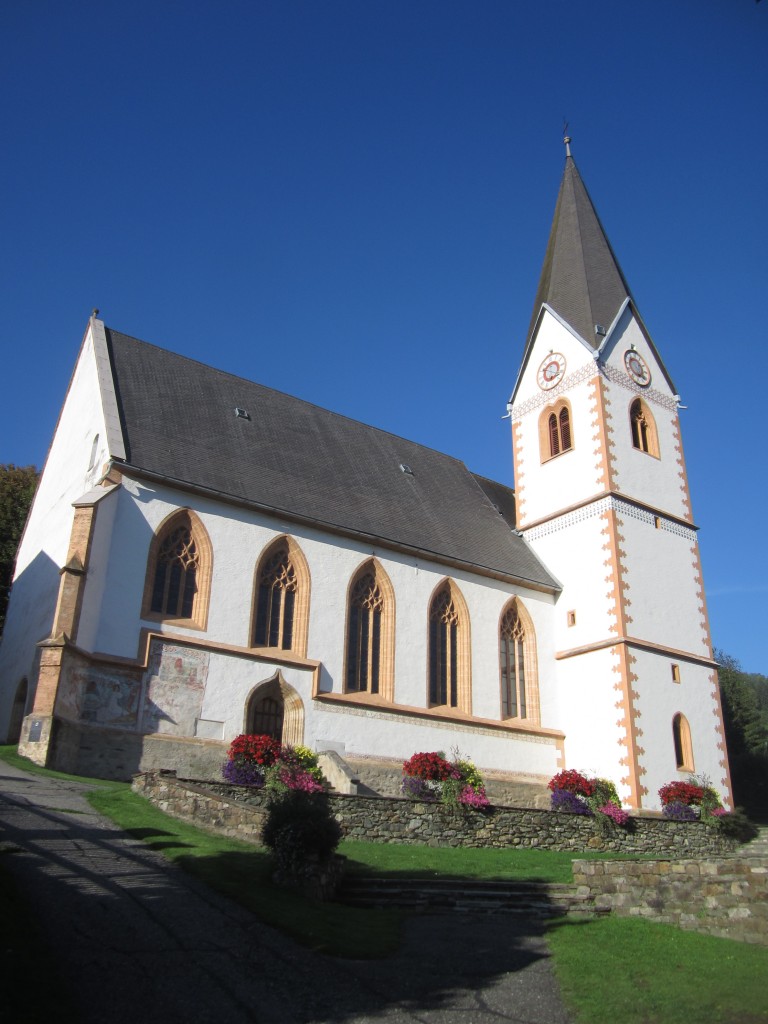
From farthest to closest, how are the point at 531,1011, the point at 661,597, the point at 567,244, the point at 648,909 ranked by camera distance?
the point at 567,244, the point at 661,597, the point at 648,909, the point at 531,1011

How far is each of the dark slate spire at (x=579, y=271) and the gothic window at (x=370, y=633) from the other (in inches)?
483

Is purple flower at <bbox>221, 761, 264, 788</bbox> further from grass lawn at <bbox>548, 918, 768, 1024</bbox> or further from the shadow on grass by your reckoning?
grass lawn at <bbox>548, 918, 768, 1024</bbox>

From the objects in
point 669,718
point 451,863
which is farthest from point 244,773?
point 669,718

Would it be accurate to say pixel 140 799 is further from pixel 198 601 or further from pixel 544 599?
pixel 544 599

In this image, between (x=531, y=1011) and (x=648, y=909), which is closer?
(x=531, y=1011)

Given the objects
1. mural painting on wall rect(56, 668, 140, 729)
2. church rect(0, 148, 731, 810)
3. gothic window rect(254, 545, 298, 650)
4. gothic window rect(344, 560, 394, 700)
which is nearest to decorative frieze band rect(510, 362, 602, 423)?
church rect(0, 148, 731, 810)

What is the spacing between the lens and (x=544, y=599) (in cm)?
2756

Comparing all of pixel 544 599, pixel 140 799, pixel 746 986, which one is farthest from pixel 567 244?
pixel 746 986

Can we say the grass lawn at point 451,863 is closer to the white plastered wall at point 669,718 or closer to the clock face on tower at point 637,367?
the white plastered wall at point 669,718

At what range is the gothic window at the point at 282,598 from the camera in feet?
71.4

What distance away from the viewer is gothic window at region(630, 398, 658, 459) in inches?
1171

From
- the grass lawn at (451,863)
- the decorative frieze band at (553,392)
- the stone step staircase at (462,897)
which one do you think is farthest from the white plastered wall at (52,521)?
the decorative frieze band at (553,392)

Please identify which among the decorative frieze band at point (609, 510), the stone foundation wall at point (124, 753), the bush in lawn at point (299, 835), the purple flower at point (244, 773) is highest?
the decorative frieze band at point (609, 510)

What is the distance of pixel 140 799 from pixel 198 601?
610 centimetres
